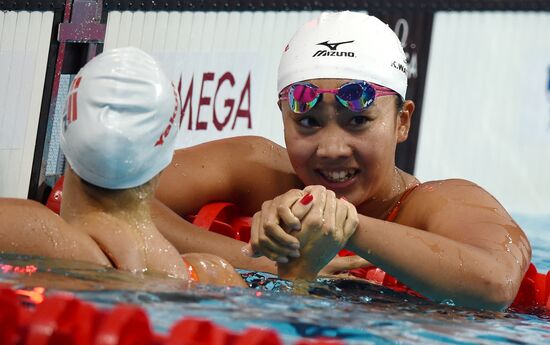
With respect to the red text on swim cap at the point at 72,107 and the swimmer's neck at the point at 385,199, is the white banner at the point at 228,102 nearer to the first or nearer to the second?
the swimmer's neck at the point at 385,199

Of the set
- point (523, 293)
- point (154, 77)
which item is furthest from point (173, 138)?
point (523, 293)

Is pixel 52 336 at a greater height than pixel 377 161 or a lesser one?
lesser

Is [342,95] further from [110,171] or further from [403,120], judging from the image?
[110,171]

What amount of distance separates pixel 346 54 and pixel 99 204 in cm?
124

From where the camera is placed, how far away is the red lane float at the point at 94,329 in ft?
4.58

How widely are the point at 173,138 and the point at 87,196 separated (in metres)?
0.22

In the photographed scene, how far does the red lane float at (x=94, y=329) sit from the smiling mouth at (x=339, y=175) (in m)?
1.56

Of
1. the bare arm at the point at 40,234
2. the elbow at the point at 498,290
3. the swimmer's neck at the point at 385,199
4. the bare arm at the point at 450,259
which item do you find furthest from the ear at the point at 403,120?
the bare arm at the point at 40,234

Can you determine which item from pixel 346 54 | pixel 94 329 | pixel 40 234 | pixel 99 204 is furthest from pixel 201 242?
pixel 94 329

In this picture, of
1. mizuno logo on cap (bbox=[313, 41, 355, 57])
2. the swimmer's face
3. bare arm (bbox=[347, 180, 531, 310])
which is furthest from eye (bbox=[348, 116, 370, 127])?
bare arm (bbox=[347, 180, 531, 310])

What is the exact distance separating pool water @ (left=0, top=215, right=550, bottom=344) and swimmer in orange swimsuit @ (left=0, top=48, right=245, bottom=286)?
0.05 meters

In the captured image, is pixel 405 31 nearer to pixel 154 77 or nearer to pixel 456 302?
pixel 456 302

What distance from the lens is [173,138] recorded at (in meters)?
2.09

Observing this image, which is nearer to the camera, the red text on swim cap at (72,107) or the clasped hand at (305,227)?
the red text on swim cap at (72,107)
